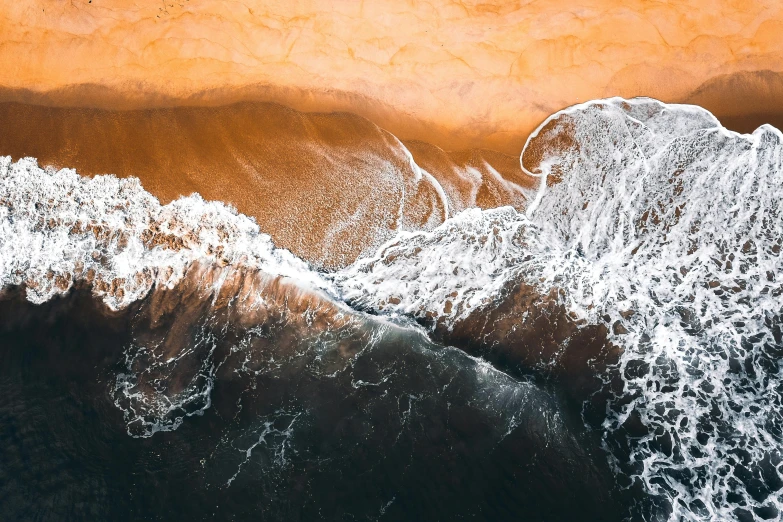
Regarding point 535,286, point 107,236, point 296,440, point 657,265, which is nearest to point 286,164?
point 107,236

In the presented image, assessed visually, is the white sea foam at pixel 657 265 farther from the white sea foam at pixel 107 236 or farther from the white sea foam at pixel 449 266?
the white sea foam at pixel 107 236

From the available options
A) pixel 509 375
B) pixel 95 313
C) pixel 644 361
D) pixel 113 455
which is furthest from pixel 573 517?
pixel 95 313

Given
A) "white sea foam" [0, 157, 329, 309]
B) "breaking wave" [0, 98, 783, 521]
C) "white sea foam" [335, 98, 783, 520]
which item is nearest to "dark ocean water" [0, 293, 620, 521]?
"breaking wave" [0, 98, 783, 521]

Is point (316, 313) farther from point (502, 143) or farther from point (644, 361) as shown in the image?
point (644, 361)

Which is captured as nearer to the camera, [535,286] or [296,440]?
[296,440]

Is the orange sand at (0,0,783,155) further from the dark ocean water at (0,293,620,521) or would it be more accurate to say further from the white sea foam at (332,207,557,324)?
the dark ocean water at (0,293,620,521)

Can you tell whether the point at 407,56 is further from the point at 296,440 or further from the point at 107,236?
the point at 296,440

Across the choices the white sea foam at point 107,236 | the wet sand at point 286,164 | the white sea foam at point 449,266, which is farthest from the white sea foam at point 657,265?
the white sea foam at point 107,236

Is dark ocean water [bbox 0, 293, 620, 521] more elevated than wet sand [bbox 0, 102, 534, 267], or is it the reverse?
wet sand [bbox 0, 102, 534, 267]
